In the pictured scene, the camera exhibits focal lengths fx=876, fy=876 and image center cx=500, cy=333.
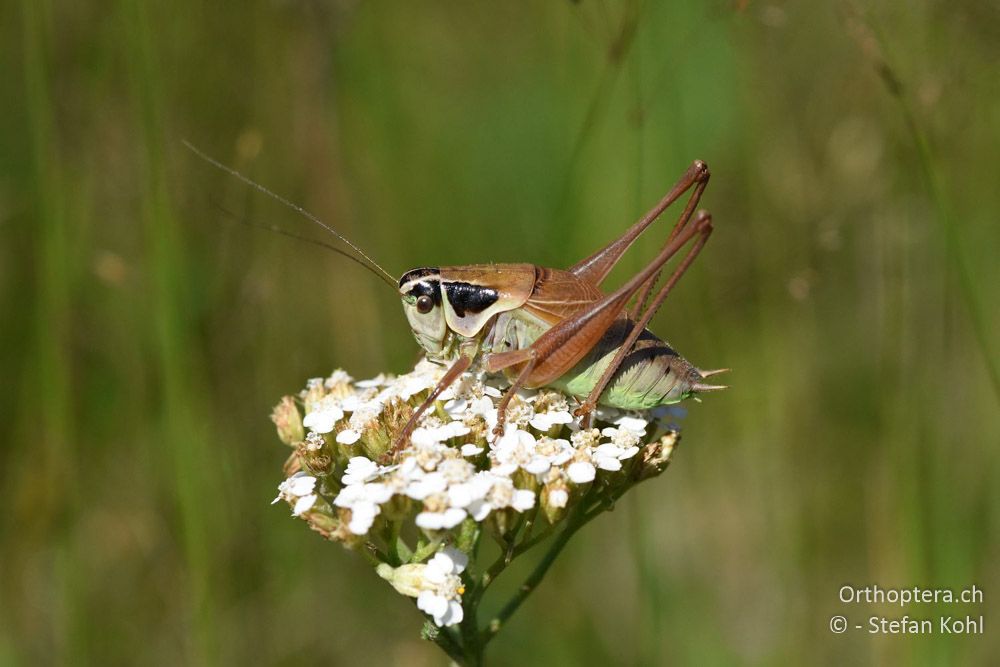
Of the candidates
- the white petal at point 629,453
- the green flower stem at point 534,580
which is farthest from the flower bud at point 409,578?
the white petal at point 629,453

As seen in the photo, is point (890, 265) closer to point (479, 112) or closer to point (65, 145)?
point (479, 112)

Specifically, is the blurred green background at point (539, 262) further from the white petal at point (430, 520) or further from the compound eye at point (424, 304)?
the white petal at point (430, 520)

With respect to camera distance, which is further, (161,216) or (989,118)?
(989,118)

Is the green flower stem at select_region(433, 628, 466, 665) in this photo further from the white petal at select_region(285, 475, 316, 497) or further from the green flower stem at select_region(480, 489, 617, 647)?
the white petal at select_region(285, 475, 316, 497)

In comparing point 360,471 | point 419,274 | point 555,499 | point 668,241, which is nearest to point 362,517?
point 360,471

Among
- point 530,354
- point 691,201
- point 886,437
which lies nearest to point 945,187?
point 886,437

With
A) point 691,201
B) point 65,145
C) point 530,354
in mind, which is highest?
point 65,145

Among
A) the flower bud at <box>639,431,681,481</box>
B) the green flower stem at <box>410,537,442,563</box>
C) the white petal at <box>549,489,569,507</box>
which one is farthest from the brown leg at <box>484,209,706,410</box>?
the green flower stem at <box>410,537,442,563</box>
